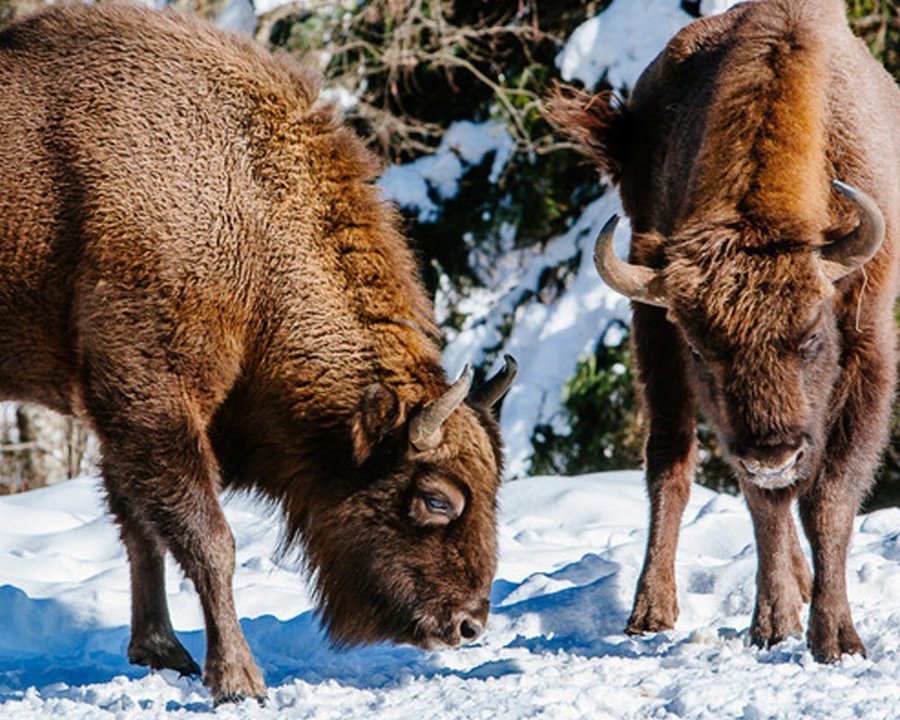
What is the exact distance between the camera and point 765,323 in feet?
17.3

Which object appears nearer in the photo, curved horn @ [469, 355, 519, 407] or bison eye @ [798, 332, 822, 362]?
bison eye @ [798, 332, 822, 362]

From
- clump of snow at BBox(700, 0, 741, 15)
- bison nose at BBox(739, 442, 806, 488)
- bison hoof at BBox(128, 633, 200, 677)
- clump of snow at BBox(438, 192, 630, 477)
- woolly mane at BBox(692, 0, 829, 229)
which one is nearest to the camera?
bison nose at BBox(739, 442, 806, 488)

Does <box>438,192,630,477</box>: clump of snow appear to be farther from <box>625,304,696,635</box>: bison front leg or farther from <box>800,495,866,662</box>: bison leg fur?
<box>800,495,866,662</box>: bison leg fur

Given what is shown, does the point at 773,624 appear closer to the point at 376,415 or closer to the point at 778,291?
the point at 778,291

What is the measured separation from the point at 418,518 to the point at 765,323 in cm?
143

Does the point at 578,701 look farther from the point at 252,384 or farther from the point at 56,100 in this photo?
the point at 56,100

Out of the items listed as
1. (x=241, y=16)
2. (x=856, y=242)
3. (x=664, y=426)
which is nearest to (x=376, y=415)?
(x=664, y=426)

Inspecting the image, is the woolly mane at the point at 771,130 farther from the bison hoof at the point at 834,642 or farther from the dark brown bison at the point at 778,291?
the bison hoof at the point at 834,642

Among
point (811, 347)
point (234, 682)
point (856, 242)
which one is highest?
point (856, 242)

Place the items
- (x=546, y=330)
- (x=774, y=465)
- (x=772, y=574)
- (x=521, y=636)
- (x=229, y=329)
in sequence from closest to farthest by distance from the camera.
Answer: (x=774, y=465), (x=229, y=329), (x=772, y=574), (x=521, y=636), (x=546, y=330)

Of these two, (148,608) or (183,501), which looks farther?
(148,608)

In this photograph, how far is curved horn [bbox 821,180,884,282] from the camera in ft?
17.2

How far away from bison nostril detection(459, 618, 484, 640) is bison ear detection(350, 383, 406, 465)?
741 millimetres

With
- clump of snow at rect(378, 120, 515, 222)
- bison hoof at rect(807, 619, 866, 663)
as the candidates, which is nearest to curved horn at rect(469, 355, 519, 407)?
bison hoof at rect(807, 619, 866, 663)
